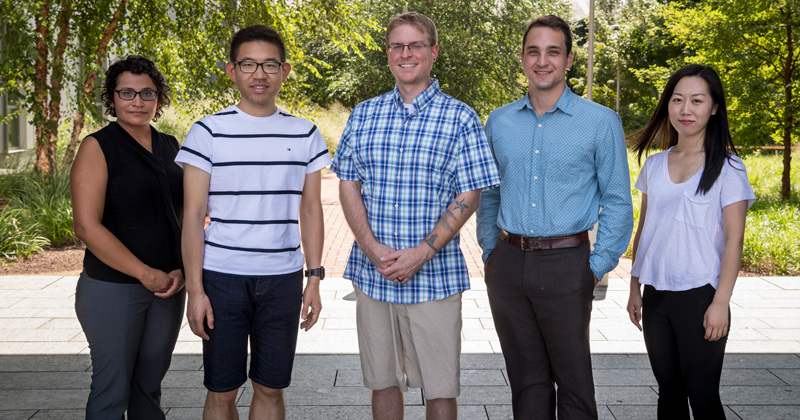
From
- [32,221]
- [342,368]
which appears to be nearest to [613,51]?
[32,221]

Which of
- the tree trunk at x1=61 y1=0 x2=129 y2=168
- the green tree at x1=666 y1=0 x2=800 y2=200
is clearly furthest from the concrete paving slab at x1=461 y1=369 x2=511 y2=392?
the green tree at x1=666 y1=0 x2=800 y2=200

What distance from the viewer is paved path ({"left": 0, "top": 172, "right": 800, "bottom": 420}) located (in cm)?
421

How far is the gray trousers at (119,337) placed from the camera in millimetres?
2998

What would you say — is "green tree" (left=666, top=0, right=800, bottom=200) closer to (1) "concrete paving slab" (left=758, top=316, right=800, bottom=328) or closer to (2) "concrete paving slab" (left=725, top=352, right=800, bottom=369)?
(1) "concrete paving slab" (left=758, top=316, right=800, bottom=328)

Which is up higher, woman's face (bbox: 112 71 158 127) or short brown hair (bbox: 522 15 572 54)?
short brown hair (bbox: 522 15 572 54)

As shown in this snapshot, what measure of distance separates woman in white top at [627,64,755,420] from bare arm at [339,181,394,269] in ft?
3.88

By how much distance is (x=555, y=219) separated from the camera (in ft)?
10.4

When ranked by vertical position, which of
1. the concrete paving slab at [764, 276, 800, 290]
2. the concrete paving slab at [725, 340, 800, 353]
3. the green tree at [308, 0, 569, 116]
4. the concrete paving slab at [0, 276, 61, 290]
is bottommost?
the concrete paving slab at [725, 340, 800, 353]

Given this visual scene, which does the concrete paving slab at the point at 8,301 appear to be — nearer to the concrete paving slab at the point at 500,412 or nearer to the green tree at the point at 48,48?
A: the green tree at the point at 48,48

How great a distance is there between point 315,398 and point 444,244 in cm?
178

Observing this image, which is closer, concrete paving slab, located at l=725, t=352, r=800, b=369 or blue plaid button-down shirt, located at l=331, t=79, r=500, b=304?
blue plaid button-down shirt, located at l=331, t=79, r=500, b=304

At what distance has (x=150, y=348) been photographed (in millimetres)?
3152

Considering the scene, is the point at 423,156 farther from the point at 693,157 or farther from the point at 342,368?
the point at 342,368

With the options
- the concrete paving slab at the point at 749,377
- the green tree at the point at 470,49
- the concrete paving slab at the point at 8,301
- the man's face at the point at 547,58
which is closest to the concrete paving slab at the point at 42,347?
the concrete paving slab at the point at 8,301
